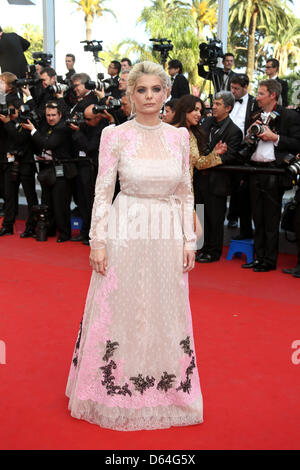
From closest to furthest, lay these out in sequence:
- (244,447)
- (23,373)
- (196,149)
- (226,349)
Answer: (244,447), (23,373), (226,349), (196,149)

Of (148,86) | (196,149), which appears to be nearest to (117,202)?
(148,86)

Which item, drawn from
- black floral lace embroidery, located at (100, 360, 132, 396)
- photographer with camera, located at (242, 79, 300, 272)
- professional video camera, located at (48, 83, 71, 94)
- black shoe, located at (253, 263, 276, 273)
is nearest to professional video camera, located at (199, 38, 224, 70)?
professional video camera, located at (48, 83, 71, 94)

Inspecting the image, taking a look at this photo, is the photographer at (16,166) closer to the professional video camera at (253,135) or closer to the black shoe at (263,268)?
the professional video camera at (253,135)

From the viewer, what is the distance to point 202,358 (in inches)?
140

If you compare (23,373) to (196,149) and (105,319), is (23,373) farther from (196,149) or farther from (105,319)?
(196,149)

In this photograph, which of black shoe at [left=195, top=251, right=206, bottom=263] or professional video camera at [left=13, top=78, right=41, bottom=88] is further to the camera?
professional video camera at [left=13, top=78, right=41, bottom=88]

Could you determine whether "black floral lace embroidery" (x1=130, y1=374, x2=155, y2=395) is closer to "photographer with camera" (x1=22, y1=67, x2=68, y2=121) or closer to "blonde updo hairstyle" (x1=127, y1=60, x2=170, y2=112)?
"blonde updo hairstyle" (x1=127, y1=60, x2=170, y2=112)

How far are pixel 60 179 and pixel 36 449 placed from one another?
185 inches

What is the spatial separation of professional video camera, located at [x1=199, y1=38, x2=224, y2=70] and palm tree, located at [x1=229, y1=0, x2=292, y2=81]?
829 inches

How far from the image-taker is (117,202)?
2691 mm

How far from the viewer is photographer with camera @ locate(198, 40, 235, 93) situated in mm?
7363

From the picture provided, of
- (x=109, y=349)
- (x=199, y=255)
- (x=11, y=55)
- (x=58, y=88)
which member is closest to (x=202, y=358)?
(x=109, y=349)

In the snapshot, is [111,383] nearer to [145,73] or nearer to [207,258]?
[145,73]

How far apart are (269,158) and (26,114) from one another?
2.88 metres
